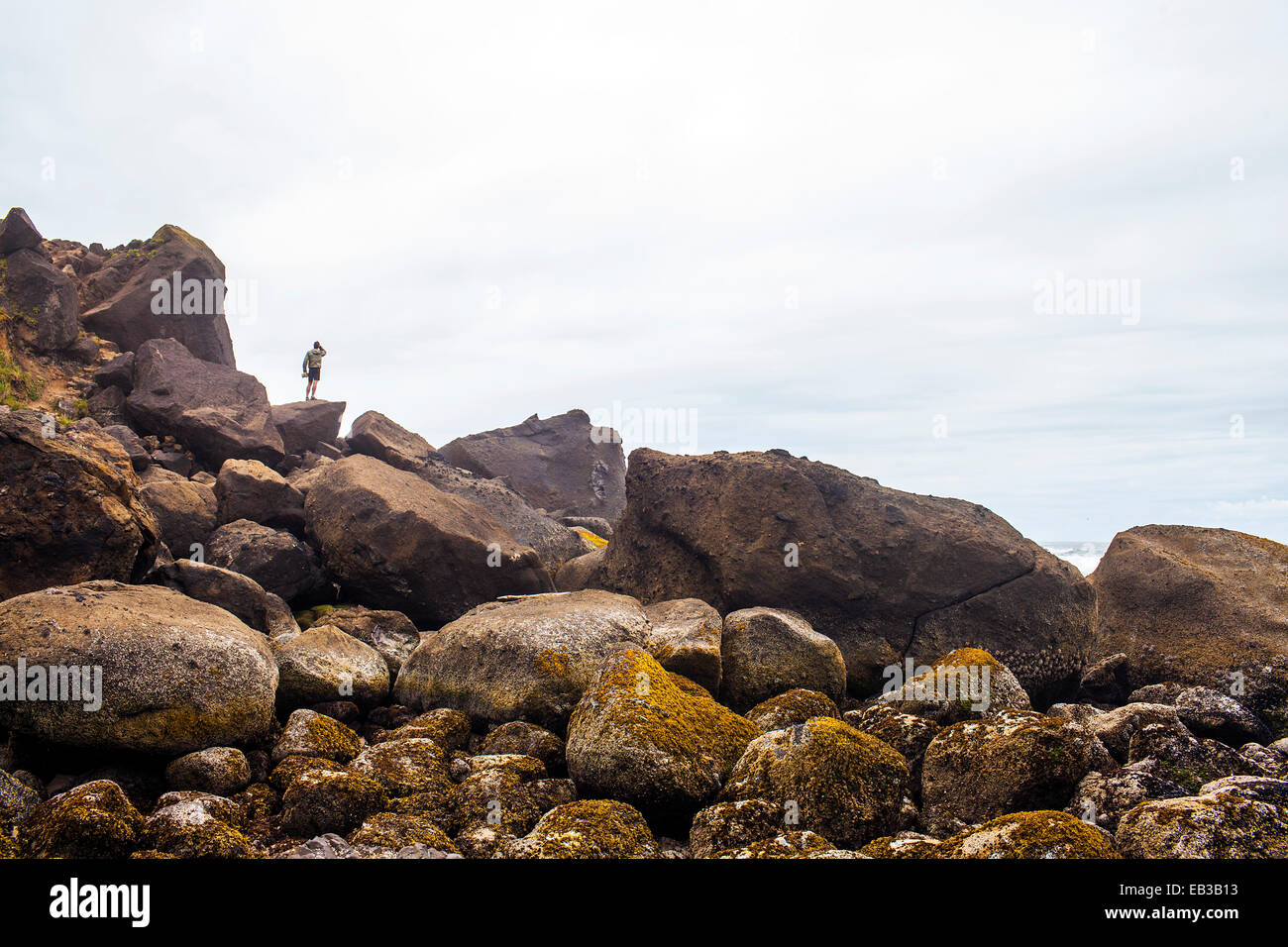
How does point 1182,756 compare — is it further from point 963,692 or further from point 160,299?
Answer: point 160,299

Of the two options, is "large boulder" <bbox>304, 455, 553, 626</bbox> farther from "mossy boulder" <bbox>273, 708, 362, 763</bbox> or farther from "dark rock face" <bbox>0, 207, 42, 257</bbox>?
"dark rock face" <bbox>0, 207, 42, 257</bbox>

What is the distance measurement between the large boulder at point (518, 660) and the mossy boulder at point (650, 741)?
135cm

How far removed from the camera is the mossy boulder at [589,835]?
673cm

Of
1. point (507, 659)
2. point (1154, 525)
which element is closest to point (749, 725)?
point (507, 659)

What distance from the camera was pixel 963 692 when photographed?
417 inches

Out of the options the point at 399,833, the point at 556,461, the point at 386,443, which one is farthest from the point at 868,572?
the point at 556,461

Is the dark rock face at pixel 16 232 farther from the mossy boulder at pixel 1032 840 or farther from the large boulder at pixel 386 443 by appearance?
the mossy boulder at pixel 1032 840

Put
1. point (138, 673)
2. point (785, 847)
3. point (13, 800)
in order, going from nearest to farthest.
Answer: point (785, 847) → point (13, 800) → point (138, 673)

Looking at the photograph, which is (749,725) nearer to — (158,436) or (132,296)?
(158,436)

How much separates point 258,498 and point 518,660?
28.4 ft

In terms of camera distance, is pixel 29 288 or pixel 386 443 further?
pixel 386 443

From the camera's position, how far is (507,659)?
36.0ft

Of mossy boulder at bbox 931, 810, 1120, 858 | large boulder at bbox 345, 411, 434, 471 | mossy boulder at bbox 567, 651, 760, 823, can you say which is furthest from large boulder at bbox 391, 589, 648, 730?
large boulder at bbox 345, 411, 434, 471

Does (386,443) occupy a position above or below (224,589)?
above
